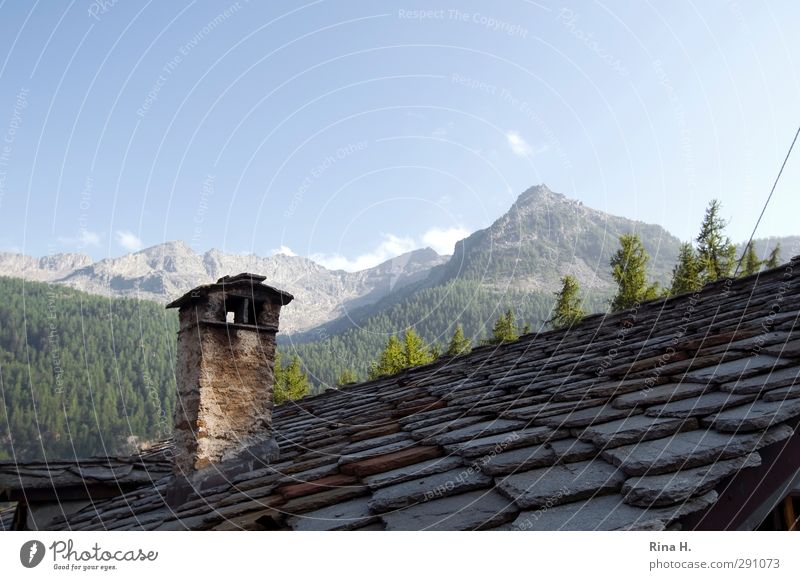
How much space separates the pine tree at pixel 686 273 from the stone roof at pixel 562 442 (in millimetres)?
24219

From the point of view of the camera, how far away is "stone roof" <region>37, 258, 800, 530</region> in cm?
189

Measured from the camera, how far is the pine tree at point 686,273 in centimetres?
2711

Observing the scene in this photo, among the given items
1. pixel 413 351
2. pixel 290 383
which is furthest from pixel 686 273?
pixel 290 383

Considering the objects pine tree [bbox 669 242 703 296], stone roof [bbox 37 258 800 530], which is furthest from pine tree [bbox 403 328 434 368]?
stone roof [bbox 37 258 800 530]

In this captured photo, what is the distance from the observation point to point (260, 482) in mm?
3750

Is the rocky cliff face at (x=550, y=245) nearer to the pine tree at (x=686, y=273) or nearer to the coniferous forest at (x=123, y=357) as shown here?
the coniferous forest at (x=123, y=357)

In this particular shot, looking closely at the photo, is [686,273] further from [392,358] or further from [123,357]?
[123,357]

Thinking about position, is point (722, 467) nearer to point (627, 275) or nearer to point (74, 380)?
point (627, 275)

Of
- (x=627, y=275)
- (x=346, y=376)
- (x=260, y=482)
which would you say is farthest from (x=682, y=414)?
(x=346, y=376)

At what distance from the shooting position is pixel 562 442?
2.54 meters

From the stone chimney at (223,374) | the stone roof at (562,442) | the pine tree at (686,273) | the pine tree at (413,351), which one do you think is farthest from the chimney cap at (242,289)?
the pine tree at (413,351)

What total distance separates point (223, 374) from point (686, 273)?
95.7 feet

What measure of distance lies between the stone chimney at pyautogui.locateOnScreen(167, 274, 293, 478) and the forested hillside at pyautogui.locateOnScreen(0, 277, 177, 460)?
69514 millimetres

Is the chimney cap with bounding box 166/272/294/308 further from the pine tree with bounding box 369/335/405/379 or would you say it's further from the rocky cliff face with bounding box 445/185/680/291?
the rocky cliff face with bounding box 445/185/680/291
